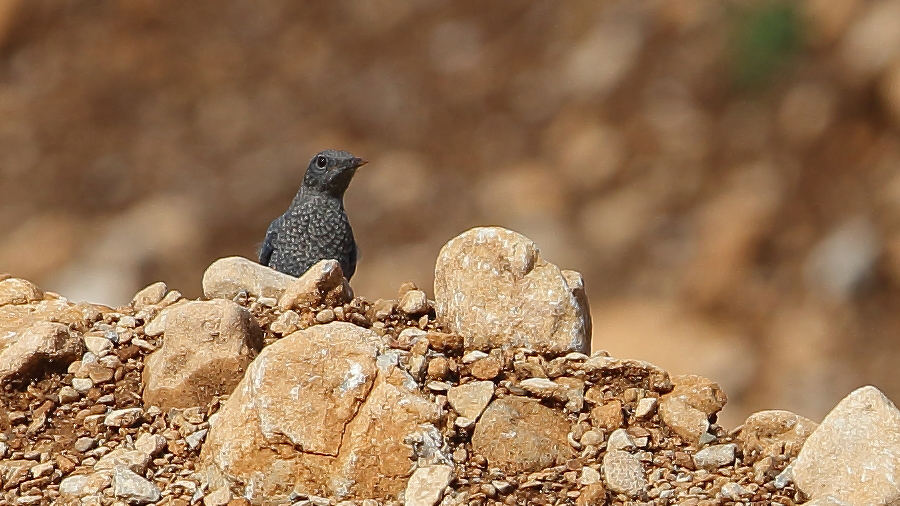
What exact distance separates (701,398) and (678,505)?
440 millimetres

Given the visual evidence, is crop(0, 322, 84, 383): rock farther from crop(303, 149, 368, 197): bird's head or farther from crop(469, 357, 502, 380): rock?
crop(303, 149, 368, 197): bird's head

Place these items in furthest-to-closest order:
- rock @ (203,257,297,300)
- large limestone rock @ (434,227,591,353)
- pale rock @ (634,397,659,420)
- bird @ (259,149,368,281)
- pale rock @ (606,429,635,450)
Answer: bird @ (259,149,368,281), rock @ (203,257,297,300), large limestone rock @ (434,227,591,353), pale rock @ (634,397,659,420), pale rock @ (606,429,635,450)

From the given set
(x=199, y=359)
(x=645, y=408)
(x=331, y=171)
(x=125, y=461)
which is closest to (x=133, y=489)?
(x=125, y=461)

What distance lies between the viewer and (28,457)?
2984 millimetres

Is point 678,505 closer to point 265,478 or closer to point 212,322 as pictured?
point 265,478

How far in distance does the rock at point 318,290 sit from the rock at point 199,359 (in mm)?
340

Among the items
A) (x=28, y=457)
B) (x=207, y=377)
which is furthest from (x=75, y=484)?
(x=207, y=377)

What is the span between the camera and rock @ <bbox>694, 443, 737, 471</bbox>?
288 cm

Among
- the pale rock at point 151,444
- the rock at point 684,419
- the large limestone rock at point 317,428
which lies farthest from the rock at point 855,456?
the pale rock at point 151,444

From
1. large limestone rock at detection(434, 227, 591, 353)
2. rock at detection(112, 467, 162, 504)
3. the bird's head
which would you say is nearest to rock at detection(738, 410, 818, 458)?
large limestone rock at detection(434, 227, 591, 353)

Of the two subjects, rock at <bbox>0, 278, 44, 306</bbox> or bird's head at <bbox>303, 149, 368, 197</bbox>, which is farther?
bird's head at <bbox>303, 149, 368, 197</bbox>

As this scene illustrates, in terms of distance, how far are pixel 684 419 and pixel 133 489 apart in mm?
1372

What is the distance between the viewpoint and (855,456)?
276 cm

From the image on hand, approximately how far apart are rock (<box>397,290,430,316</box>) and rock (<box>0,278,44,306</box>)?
4.17ft
